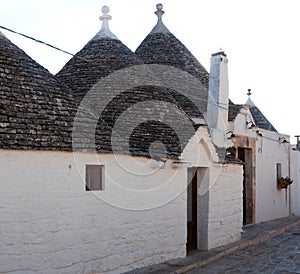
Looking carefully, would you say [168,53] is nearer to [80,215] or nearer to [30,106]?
[30,106]

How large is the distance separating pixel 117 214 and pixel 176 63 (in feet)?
25.0

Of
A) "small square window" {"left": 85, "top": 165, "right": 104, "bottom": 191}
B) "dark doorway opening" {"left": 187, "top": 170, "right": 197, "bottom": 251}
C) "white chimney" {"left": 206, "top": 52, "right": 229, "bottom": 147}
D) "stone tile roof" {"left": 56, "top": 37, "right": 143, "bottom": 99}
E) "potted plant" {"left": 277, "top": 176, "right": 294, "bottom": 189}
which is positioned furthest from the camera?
"potted plant" {"left": 277, "top": 176, "right": 294, "bottom": 189}

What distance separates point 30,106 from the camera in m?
8.05

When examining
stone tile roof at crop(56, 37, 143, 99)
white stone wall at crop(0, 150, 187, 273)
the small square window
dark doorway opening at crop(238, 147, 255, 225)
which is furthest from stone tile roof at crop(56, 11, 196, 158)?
dark doorway opening at crop(238, 147, 255, 225)

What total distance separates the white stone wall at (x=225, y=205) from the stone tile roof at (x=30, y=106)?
15.6 ft

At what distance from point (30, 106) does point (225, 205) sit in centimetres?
640

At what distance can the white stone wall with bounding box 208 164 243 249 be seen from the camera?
11.9m

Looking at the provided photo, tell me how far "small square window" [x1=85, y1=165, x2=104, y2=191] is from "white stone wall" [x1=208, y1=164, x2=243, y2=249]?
3.85 meters

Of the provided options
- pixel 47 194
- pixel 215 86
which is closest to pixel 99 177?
pixel 47 194

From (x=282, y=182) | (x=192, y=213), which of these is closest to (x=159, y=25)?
(x=192, y=213)

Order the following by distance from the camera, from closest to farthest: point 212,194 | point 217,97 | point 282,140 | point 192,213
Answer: point 212,194
point 192,213
point 217,97
point 282,140

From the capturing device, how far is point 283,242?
13.8 meters

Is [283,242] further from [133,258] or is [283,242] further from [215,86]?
[133,258]

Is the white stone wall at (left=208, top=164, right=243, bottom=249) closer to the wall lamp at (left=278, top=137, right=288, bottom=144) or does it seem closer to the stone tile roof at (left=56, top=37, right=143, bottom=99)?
the stone tile roof at (left=56, top=37, right=143, bottom=99)
